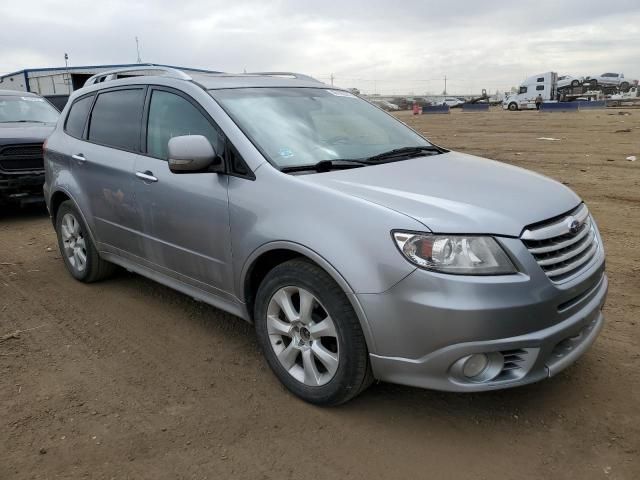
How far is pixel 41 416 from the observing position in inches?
117

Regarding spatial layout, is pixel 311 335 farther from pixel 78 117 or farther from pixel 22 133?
pixel 22 133

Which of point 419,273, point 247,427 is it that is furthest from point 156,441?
point 419,273

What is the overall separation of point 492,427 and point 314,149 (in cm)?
187

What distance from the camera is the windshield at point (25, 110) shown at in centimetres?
895

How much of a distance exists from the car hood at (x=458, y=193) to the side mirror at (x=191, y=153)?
24.9 inches

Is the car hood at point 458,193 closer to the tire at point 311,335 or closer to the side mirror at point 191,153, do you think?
the tire at point 311,335

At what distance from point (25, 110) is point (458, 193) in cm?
883

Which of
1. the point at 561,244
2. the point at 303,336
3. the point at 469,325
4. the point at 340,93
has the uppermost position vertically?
the point at 340,93

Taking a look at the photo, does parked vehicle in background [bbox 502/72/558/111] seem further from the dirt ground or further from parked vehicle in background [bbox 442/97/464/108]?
the dirt ground

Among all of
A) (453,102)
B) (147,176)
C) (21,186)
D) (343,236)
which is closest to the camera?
(343,236)

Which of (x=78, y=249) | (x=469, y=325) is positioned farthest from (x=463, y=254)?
(x=78, y=249)

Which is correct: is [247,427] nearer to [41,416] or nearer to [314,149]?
[41,416]

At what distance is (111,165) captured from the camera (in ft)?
13.9

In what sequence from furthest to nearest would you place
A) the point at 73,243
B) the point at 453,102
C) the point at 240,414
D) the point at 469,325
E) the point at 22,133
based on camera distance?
the point at 453,102
the point at 22,133
the point at 73,243
the point at 240,414
the point at 469,325
